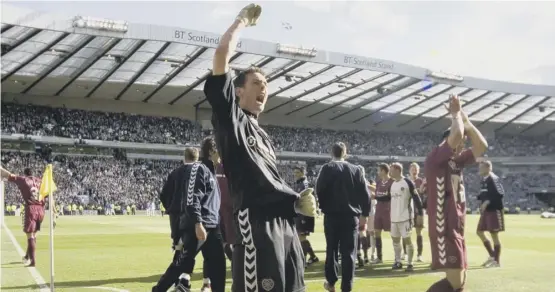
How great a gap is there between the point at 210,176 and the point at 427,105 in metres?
48.2

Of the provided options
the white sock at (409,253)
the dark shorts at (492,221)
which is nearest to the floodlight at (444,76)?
the dark shorts at (492,221)

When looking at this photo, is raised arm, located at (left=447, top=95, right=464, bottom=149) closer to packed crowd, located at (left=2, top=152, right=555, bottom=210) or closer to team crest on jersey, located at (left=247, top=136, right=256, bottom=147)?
team crest on jersey, located at (left=247, top=136, right=256, bottom=147)

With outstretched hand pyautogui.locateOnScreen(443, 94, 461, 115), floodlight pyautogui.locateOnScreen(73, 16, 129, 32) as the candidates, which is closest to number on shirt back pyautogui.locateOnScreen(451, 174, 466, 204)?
outstretched hand pyautogui.locateOnScreen(443, 94, 461, 115)

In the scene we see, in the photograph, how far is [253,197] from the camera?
3.41 metres

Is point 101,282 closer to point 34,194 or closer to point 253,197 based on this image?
point 34,194

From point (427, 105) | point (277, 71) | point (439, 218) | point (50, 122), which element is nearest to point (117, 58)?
point (277, 71)

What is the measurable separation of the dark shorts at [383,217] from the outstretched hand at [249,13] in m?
9.11

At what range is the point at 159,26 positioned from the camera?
31859mm

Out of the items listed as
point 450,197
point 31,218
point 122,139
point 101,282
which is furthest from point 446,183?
point 122,139

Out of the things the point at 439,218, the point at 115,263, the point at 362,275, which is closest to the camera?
the point at 439,218

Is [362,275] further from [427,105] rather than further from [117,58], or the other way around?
[427,105]

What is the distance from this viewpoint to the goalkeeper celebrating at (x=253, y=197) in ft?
11.0

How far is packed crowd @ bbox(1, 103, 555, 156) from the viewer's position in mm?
46250

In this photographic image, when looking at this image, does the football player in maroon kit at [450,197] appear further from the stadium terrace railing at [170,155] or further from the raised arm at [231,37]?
the stadium terrace railing at [170,155]
